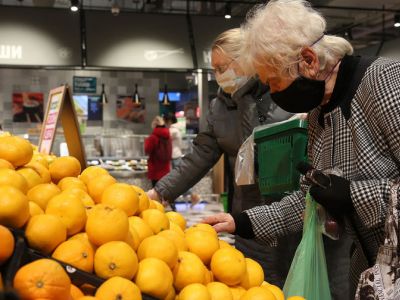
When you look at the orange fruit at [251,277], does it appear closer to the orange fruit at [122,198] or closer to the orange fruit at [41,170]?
the orange fruit at [122,198]

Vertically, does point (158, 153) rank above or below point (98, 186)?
below

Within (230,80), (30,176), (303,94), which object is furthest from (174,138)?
(30,176)

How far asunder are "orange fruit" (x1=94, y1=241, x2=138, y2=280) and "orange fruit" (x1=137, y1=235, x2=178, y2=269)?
0.10 m

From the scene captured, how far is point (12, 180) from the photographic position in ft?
4.71

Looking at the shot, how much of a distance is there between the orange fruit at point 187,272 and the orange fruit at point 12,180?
489 mm

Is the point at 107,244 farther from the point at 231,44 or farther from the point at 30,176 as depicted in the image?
the point at 231,44

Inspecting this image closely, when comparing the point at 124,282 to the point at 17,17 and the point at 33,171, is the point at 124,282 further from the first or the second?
the point at 17,17

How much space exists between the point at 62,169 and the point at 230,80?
132 centimetres

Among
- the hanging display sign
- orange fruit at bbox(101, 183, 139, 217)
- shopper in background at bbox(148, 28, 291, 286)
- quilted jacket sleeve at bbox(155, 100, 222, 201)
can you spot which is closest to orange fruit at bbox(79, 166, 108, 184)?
orange fruit at bbox(101, 183, 139, 217)

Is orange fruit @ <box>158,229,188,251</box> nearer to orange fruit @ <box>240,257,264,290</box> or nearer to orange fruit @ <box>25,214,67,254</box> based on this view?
orange fruit @ <box>240,257,264,290</box>

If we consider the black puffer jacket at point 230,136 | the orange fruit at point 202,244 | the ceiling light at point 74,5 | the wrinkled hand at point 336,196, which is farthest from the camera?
the ceiling light at point 74,5

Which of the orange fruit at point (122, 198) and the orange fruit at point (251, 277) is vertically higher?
the orange fruit at point (122, 198)

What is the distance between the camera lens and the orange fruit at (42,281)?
1.02m

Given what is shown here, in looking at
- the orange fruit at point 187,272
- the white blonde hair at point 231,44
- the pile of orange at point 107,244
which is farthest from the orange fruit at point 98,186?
the white blonde hair at point 231,44
